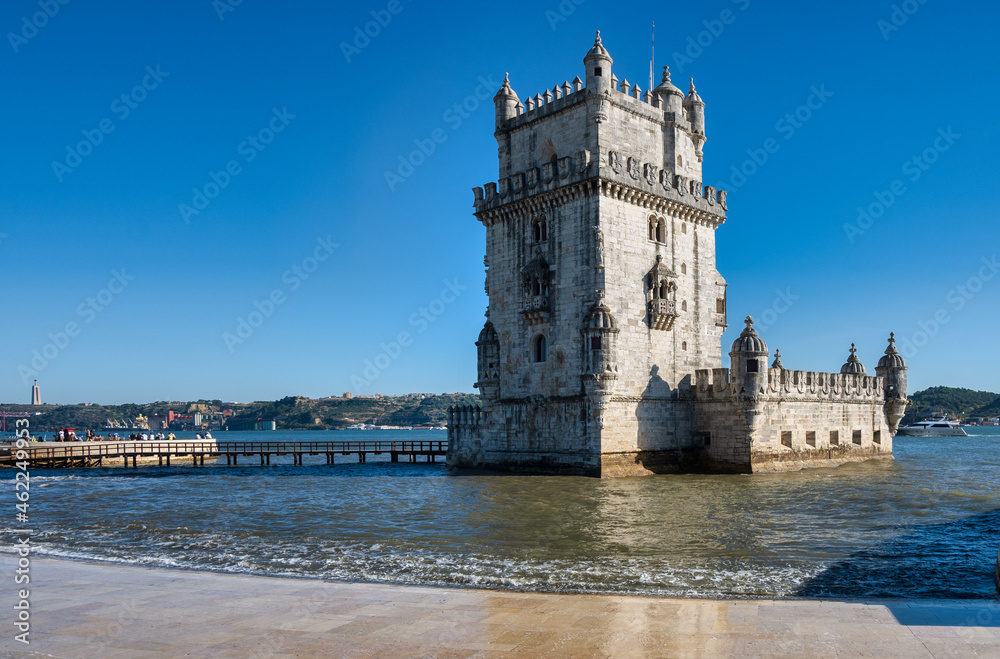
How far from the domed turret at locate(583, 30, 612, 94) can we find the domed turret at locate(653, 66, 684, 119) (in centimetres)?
476

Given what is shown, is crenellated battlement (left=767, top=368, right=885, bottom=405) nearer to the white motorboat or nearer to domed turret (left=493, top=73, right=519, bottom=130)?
domed turret (left=493, top=73, right=519, bottom=130)

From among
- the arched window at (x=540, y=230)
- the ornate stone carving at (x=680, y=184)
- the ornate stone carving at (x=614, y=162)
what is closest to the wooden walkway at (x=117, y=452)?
the arched window at (x=540, y=230)

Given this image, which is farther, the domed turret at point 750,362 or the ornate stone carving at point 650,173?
the ornate stone carving at point 650,173

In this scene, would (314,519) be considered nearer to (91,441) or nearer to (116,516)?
(116,516)

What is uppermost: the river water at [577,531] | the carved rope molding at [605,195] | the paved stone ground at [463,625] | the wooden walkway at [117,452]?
the carved rope molding at [605,195]

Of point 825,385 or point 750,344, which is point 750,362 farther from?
point 825,385

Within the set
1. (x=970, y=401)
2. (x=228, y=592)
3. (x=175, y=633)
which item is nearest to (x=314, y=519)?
(x=228, y=592)

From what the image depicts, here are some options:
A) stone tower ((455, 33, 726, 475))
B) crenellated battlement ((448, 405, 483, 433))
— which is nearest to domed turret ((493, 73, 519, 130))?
stone tower ((455, 33, 726, 475))

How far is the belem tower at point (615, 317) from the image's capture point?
112 ft

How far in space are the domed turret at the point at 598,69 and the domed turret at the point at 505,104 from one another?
5.55 metres

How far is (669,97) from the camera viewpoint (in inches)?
1515

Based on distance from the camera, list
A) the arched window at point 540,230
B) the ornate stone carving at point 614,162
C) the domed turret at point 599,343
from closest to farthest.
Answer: the domed turret at point 599,343, the ornate stone carving at point 614,162, the arched window at point 540,230

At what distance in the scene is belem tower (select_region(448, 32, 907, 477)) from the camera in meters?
34.2

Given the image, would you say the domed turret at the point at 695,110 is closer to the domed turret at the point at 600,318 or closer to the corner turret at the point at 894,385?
the domed turret at the point at 600,318
